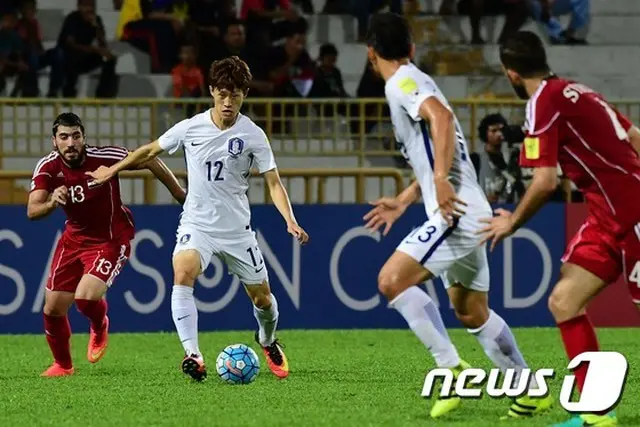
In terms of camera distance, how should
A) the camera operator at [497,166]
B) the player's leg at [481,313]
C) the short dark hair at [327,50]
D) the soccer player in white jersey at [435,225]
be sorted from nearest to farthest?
1. the soccer player in white jersey at [435,225]
2. the player's leg at [481,313]
3. the camera operator at [497,166]
4. the short dark hair at [327,50]

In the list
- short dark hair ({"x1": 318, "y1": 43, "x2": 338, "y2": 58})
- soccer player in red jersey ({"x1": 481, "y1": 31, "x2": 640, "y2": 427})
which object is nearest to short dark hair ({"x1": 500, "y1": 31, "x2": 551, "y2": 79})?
soccer player in red jersey ({"x1": 481, "y1": 31, "x2": 640, "y2": 427})

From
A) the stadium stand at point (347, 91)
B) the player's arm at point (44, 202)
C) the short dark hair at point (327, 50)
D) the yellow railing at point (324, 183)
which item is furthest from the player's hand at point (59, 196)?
the short dark hair at point (327, 50)

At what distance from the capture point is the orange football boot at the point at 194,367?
31.6 feet

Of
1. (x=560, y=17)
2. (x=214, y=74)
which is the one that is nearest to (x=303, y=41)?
(x=560, y=17)

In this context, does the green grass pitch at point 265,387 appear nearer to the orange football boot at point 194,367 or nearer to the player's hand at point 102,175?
the orange football boot at point 194,367

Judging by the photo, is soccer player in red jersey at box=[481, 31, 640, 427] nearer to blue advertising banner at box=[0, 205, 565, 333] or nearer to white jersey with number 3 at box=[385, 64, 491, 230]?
white jersey with number 3 at box=[385, 64, 491, 230]

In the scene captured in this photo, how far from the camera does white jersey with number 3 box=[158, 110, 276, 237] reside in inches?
393

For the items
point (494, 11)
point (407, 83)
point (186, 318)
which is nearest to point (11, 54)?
point (494, 11)

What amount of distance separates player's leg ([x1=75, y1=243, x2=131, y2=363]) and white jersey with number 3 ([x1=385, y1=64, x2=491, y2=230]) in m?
3.57

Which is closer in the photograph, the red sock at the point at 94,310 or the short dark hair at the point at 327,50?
the red sock at the point at 94,310

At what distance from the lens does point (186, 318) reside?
31.9ft

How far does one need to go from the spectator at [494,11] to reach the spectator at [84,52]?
4.57 m

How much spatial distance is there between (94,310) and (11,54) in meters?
7.58

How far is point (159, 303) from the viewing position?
14758 mm
